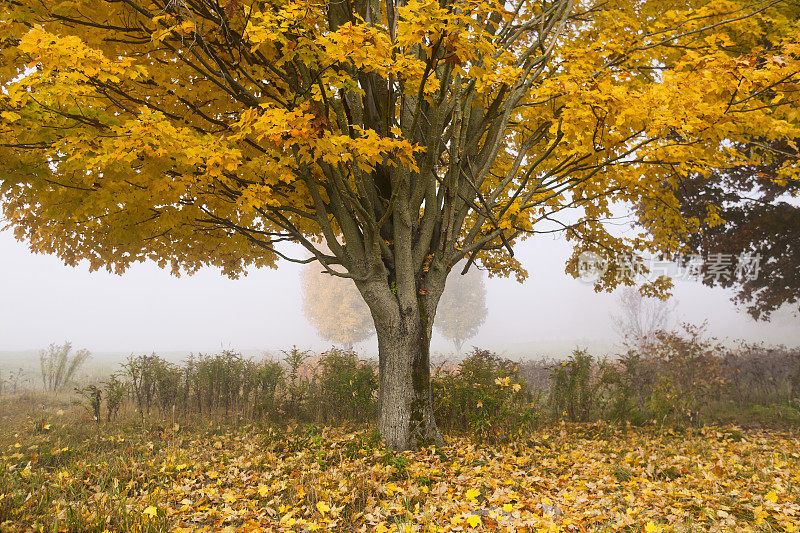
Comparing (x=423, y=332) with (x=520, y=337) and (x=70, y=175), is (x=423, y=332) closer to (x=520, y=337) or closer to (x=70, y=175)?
(x=70, y=175)

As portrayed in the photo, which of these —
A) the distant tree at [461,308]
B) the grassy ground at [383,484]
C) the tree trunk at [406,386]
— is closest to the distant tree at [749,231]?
the grassy ground at [383,484]

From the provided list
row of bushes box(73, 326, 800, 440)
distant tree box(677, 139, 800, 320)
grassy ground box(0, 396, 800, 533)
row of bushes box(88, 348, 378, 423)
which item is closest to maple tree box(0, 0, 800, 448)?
grassy ground box(0, 396, 800, 533)

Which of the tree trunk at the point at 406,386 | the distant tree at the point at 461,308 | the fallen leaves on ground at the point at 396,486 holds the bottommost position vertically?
the fallen leaves on ground at the point at 396,486

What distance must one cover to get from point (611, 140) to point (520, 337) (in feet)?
244

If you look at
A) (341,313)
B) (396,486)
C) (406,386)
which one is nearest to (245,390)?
(406,386)

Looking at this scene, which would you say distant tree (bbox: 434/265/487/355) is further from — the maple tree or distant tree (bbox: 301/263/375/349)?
the maple tree

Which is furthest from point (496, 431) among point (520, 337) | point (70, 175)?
point (520, 337)

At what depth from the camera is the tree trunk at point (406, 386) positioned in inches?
193

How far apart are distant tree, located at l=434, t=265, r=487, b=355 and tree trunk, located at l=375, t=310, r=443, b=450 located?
25.3 meters

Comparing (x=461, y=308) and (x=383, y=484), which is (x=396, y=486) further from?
(x=461, y=308)

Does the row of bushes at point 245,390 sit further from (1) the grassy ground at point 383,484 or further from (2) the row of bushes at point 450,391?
(1) the grassy ground at point 383,484

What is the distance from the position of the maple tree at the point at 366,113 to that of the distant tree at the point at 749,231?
3857mm

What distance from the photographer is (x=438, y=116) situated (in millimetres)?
4051

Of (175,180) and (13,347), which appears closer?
(175,180)
